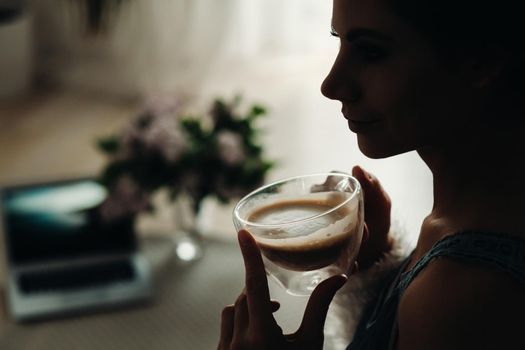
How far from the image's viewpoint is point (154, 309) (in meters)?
1.92

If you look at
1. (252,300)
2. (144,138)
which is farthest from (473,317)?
(144,138)

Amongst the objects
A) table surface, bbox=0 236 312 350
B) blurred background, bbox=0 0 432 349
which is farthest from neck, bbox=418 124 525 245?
blurred background, bbox=0 0 432 349

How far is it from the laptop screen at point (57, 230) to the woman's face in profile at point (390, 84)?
4.68ft

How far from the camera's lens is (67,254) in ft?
6.59

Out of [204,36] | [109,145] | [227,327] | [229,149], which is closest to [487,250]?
[227,327]

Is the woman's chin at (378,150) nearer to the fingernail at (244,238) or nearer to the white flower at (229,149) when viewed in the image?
the fingernail at (244,238)

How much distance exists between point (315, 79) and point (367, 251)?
7.08ft

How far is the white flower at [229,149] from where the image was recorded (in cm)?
190

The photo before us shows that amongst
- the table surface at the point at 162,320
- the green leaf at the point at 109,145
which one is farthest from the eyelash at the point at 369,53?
the green leaf at the point at 109,145

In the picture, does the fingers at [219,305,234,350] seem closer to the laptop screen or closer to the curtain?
the laptop screen

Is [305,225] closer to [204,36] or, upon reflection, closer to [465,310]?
[465,310]

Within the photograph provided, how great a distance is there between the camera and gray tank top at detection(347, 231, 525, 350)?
58cm

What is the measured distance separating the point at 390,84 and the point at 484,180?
0.11m

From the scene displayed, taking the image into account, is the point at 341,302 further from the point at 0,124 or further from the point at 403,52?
the point at 0,124
